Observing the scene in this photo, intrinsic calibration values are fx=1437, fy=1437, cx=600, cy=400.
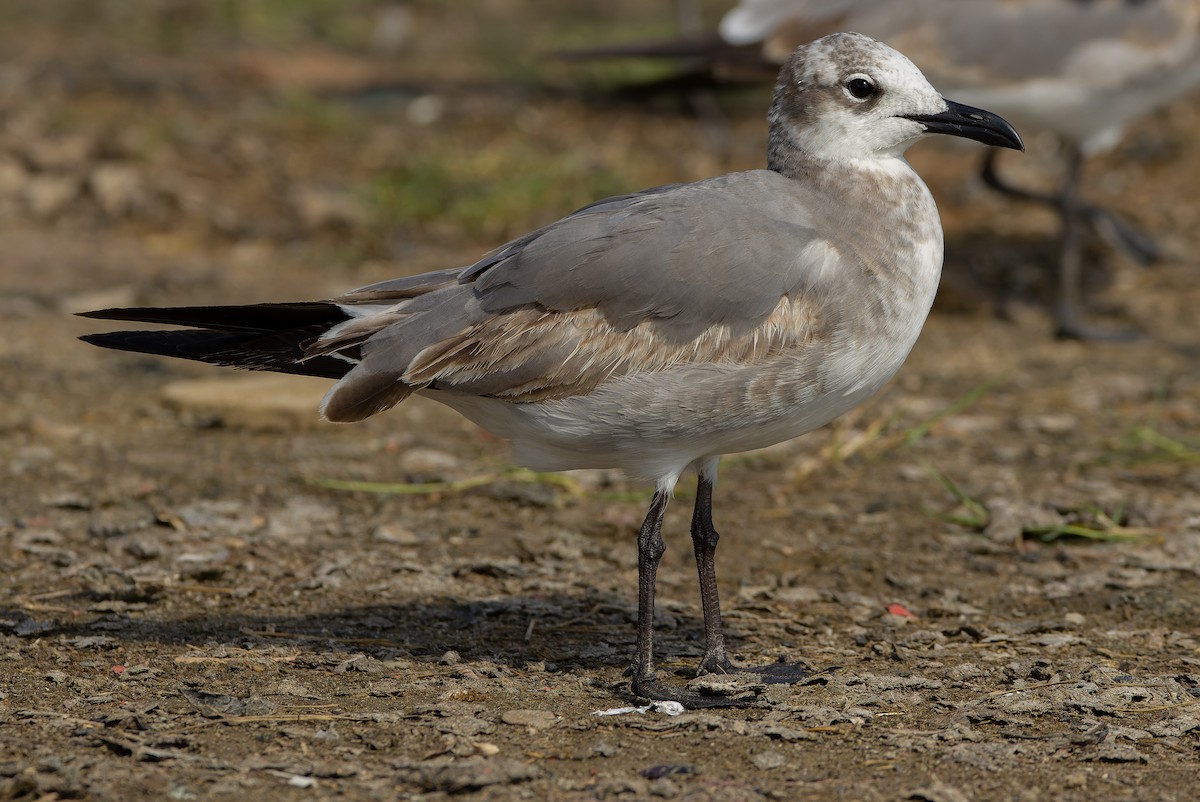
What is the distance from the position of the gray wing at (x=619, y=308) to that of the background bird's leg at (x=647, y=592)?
45cm

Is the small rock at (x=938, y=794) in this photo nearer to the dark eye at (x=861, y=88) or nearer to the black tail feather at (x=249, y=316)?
the dark eye at (x=861, y=88)

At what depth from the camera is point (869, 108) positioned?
4.06 meters

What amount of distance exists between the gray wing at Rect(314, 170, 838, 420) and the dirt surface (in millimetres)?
827

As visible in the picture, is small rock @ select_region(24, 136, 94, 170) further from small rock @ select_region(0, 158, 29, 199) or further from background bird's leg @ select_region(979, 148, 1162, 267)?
background bird's leg @ select_region(979, 148, 1162, 267)

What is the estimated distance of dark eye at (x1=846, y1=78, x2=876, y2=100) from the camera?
13.3ft

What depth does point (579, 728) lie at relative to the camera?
3602 millimetres

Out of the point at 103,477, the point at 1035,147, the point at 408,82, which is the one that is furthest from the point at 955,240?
the point at 103,477

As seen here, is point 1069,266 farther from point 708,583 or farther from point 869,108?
point 708,583

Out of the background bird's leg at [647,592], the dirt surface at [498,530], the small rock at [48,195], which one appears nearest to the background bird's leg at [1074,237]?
the dirt surface at [498,530]

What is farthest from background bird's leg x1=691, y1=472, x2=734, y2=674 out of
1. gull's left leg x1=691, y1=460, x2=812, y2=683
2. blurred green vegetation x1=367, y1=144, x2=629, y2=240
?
blurred green vegetation x1=367, y1=144, x2=629, y2=240

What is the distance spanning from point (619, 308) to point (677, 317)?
0.16 meters

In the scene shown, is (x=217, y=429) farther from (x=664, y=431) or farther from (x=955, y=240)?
(x=955, y=240)

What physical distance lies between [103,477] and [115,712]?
205 cm

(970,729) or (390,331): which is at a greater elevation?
(390,331)
